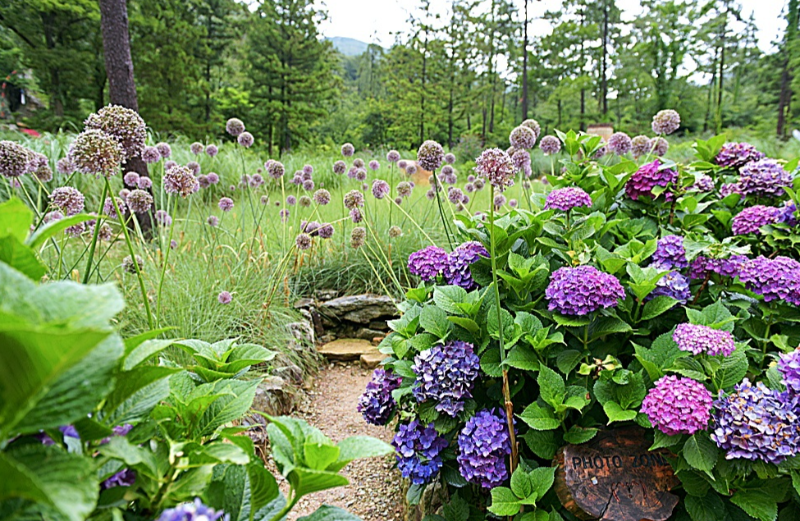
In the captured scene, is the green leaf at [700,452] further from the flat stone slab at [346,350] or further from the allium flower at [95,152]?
the flat stone slab at [346,350]

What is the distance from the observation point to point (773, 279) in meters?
1.30

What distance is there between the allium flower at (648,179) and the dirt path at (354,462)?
1560mm

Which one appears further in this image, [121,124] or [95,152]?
[121,124]

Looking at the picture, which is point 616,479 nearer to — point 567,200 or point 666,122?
point 567,200

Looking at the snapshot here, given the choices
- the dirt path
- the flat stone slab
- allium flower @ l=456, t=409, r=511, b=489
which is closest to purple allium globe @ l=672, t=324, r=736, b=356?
allium flower @ l=456, t=409, r=511, b=489

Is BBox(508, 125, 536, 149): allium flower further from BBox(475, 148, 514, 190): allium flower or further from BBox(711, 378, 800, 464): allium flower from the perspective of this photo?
BBox(711, 378, 800, 464): allium flower

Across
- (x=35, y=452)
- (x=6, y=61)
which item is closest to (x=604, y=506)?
(x=35, y=452)

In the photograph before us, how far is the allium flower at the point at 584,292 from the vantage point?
3.92ft

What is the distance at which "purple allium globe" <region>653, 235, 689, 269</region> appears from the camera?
56.9 inches

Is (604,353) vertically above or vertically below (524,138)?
below

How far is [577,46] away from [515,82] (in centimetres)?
285

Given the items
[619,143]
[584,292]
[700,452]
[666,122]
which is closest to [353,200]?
[584,292]

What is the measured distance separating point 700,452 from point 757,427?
0.13 m

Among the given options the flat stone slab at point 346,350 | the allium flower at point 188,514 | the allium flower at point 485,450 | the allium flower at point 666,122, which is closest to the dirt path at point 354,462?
the flat stone slab at point 346,350
